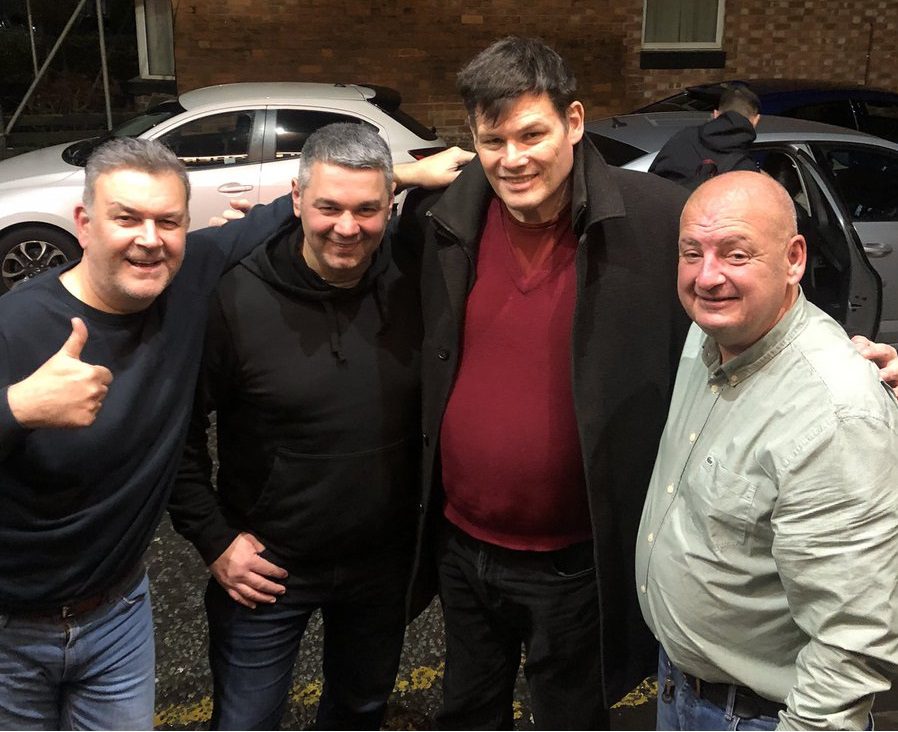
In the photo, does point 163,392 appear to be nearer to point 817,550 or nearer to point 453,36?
point 817,550

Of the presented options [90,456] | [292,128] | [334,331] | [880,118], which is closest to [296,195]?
[334,331]

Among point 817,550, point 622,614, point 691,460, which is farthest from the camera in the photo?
point 622,614

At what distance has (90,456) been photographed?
192 centimetres

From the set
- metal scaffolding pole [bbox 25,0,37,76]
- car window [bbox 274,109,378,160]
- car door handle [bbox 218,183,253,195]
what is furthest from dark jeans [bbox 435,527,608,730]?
metal scaffolding pole [bbox 25,0,37,76]

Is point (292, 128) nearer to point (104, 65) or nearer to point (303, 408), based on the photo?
point (303, 408)

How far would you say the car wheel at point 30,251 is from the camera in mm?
6926

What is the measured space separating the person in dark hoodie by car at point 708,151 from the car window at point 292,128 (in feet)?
10.1

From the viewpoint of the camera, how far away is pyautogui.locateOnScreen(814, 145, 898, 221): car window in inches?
229

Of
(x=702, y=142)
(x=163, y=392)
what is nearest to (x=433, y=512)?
(x=163, y=392)

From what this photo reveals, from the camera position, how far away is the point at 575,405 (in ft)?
7.05

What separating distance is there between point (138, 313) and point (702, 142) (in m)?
3.55

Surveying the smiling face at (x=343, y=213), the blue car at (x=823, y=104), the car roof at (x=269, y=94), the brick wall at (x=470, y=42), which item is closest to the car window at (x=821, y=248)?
the blue car at (x=823, y=104)

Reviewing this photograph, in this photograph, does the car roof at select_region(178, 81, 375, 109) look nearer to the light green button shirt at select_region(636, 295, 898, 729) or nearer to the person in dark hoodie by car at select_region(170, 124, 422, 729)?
the person in dark hoodie by car at select_region(170, 124, 422, 729)

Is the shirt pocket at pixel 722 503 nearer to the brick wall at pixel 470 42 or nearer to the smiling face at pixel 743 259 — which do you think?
the smiling face at pixel 743 259
